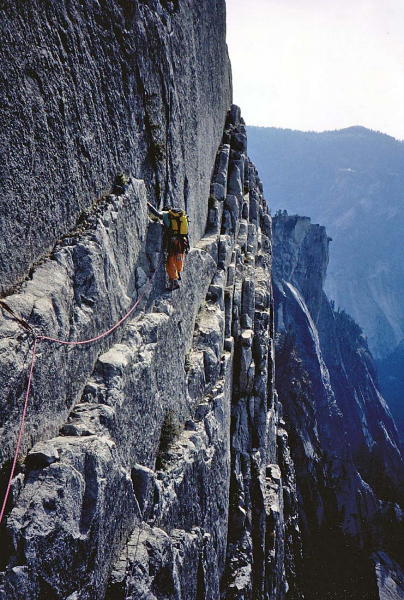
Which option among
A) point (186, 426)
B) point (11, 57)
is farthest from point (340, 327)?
point (11, 57)

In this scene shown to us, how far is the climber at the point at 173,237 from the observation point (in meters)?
11.6

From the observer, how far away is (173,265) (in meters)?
12.1

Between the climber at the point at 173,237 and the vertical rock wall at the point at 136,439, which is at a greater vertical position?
the climber at the point at 173,237

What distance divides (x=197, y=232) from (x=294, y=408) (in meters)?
36.4

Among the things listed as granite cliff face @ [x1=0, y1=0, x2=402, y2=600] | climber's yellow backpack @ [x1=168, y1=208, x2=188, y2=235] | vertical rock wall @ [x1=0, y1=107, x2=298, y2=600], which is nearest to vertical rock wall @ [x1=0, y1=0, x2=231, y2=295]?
granite cliff face @ [x1=0, y1=0, x2=402, y2=600]

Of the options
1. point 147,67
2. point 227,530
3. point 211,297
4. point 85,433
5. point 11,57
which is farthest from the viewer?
point 211,297

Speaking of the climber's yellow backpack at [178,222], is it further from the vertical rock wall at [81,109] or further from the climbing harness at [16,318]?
the climbing harness at [16,318]

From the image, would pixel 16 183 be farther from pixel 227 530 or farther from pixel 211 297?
pixel 227 530

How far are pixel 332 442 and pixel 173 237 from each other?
190ft

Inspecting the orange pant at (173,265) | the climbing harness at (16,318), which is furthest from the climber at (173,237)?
the climbing harness at (16,318)

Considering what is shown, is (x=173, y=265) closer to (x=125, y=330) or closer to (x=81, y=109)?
(x=125, y=330)

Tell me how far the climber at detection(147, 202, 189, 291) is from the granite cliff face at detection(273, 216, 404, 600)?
26.8 m

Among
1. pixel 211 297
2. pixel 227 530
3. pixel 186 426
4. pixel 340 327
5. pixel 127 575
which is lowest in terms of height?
pixel 127 575

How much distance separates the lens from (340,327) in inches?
4092
